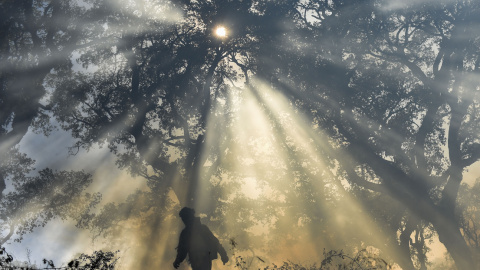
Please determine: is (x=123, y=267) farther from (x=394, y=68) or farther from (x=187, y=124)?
(x=394, y=68)

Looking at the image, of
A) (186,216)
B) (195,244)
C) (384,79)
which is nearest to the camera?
(195,244)

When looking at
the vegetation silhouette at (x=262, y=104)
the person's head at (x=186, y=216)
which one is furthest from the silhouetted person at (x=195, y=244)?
the vegetation silhouette at (x=262, y=104)

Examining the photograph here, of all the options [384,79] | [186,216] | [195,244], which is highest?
[384,79]

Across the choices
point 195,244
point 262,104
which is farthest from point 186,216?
point 262,104

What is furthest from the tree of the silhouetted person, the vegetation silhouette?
the silhouetted person

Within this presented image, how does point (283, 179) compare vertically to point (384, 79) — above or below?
below

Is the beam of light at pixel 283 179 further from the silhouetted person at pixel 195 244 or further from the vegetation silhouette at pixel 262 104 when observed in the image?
the silhouetted person at pixel 195 244

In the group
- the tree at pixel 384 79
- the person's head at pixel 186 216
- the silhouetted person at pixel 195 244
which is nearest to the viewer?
the silhouetted person at pixel 195 244

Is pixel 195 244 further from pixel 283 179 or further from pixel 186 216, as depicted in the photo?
pixel 283 179

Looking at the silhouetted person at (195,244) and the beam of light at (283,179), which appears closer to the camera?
the silhouetted person at (195,244)

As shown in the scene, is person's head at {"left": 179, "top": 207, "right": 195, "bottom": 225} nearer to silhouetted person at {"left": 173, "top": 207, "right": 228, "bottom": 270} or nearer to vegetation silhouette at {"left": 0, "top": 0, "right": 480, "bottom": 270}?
silhouetted person at {"left": 173, "top": 207, "right": 228, "bottom": 270}

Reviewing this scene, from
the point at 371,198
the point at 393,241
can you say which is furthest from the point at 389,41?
the point at 393,241

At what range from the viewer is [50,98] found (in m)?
22.7

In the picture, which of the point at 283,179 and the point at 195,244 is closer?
the point at 195,244
